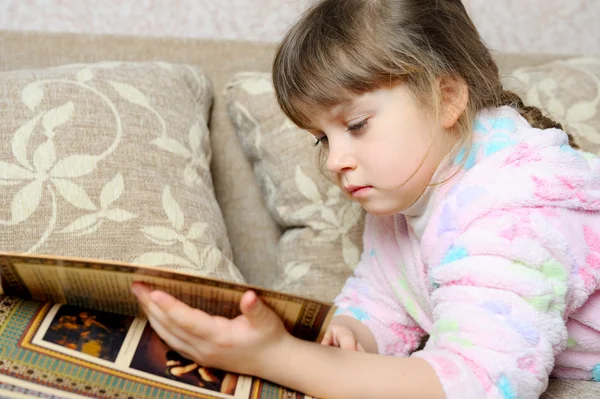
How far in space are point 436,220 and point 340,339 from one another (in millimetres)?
203

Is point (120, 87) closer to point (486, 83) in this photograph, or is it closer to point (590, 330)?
point (486, 83)

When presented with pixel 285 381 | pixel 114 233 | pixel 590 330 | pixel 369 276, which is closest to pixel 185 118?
pixel 114 233

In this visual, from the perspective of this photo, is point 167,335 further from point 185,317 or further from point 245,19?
point 245,19

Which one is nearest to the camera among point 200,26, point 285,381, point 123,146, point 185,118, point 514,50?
point 285,381

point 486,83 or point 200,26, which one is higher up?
point 486,83

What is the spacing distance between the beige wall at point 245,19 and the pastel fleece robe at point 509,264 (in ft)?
2.05

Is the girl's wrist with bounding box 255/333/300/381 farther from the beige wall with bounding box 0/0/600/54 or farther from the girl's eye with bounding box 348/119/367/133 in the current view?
the beige wall with bounding box 0/0/600/54

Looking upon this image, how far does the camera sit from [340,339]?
86cm

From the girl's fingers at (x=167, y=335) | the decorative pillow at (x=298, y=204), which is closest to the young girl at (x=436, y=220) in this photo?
the girl's fingers at (x=167, y=335)

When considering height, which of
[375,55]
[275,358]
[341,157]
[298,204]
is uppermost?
[375,55]

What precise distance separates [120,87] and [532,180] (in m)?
0.65

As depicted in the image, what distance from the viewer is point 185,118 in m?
1.09

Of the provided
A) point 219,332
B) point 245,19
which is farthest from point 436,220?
point 245,19

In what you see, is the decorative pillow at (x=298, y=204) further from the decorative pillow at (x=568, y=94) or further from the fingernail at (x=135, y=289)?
the fingernail at (x=135, y=289)
